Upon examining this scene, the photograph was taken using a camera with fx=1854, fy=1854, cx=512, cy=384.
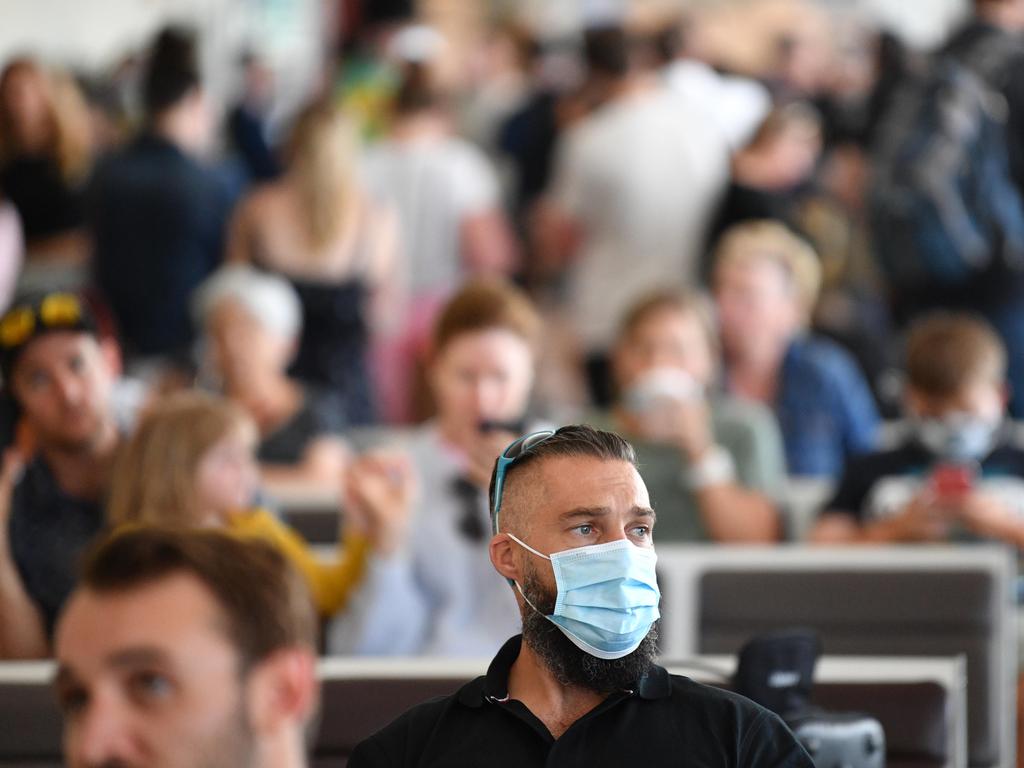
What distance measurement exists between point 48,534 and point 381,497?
0.74 meters

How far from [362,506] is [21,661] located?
0.77 metres

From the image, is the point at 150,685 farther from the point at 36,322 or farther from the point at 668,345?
the point at 668,345

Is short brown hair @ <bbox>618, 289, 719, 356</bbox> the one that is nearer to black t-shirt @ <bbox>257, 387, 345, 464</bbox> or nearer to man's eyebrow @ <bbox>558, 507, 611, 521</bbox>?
black t-shirt @ <bbox>257, 387, 345, 464</bbox>

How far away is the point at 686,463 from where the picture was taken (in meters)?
5.10

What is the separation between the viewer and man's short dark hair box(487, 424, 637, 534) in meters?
2.52

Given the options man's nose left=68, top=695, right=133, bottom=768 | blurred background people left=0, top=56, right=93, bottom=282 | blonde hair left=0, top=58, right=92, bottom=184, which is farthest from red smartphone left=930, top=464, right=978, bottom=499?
blonde hair left=0, top=58, right=92, bottom=184

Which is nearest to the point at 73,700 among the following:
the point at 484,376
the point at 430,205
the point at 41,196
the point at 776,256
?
the point at 484,376

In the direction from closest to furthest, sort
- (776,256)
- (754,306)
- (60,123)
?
1. (754,306)
2. (776,256)
3. (60,123)

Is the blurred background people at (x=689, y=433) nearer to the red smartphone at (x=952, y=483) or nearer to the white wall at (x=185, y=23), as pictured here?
the red smartphone at (x=952, y=483)

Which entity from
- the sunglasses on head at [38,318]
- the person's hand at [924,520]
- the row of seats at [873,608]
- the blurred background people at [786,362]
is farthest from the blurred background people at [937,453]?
the sunglasses on head at [38,318]

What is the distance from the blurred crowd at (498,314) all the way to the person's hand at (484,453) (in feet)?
0.04

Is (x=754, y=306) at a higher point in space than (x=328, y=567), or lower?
higher

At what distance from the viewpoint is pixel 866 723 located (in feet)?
9.77

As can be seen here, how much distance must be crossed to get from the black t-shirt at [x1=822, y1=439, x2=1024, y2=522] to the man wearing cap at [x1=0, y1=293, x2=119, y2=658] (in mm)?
1898
